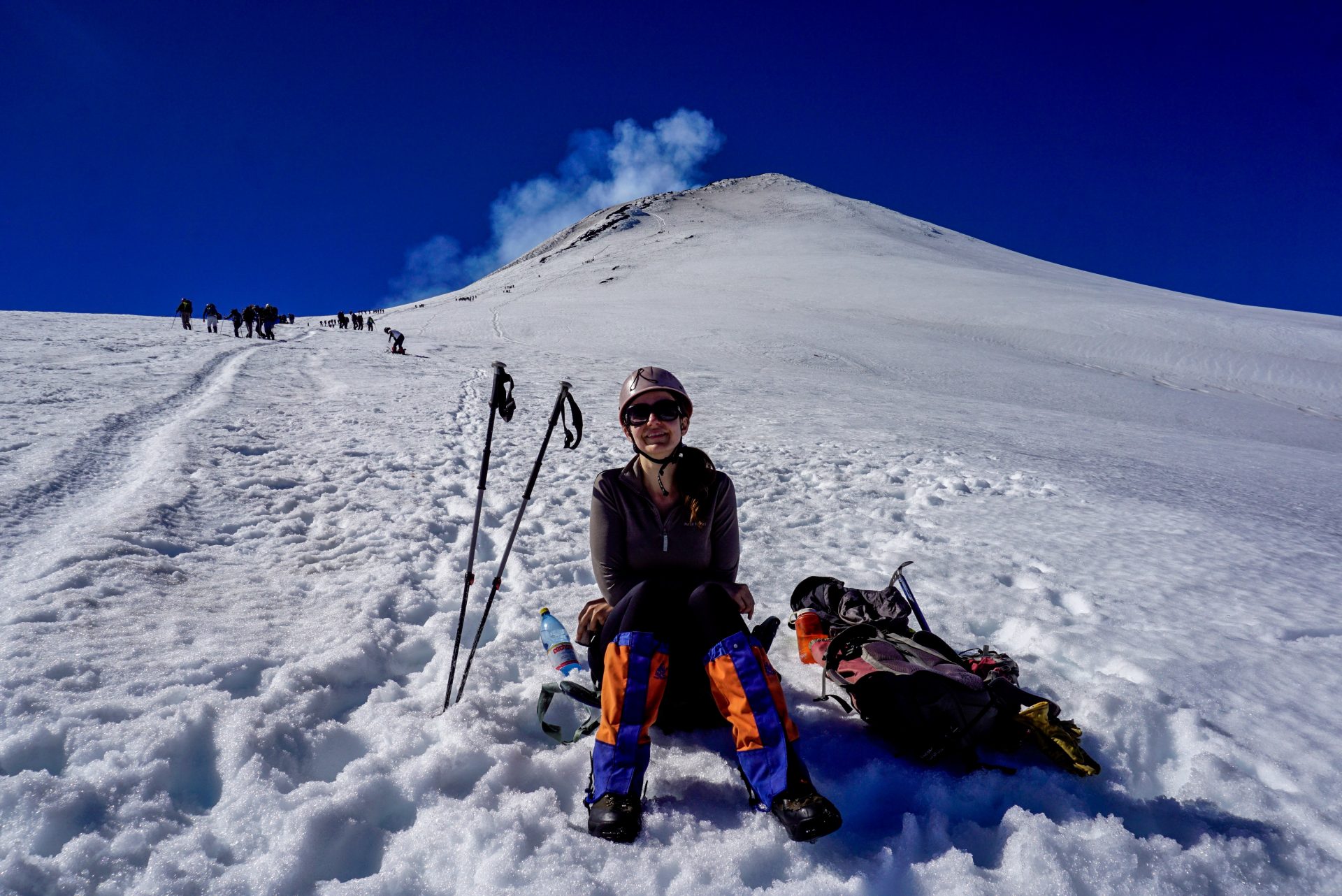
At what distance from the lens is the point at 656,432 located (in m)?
3.33

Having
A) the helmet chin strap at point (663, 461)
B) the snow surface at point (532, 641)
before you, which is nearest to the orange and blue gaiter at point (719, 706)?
the snow surface at point (532, 641)

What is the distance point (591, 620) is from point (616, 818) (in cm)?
111

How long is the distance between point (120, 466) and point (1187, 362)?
3350 centimetres

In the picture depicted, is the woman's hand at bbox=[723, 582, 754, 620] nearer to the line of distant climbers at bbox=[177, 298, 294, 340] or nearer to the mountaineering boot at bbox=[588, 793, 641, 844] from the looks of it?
the mountaineering boot at bbox=[588, 793, 641, 844]

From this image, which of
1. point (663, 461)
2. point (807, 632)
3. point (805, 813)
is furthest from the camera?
point (807, 632)

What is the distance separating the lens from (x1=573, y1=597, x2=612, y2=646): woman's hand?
340 cm

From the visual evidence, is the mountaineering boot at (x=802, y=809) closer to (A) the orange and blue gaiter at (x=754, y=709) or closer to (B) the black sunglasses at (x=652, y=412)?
(A) the orange and blue gaiter at (x=754, y=709)

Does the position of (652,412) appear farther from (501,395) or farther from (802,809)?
(802,809)

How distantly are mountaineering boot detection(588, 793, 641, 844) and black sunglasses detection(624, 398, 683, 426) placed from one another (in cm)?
179

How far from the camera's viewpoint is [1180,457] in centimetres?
1089

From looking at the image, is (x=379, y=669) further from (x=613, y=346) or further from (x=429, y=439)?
(x=613, y=346)

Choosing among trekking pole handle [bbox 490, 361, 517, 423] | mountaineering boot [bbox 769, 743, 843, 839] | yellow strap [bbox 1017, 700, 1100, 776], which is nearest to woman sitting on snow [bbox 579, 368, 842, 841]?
mountaineering boot [bbox 769, 743, 843, 839]

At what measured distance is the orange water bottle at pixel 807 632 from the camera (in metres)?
4.01

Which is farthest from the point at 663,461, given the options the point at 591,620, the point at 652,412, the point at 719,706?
the point at 719,706
